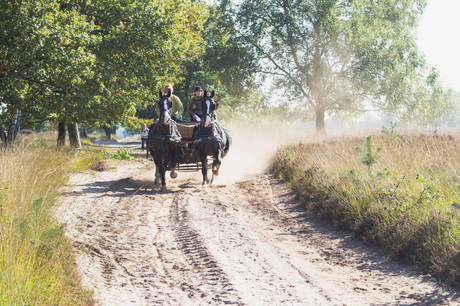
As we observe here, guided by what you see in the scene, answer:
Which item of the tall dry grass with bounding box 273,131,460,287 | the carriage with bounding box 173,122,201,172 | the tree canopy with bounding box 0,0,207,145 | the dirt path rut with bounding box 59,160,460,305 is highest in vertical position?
the tree canopy with bounding box 0,0,207,145

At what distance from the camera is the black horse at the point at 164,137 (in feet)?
35.4

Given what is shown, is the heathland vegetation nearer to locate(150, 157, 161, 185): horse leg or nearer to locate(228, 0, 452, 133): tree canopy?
locate(150, 157, 161, 185): horse leg

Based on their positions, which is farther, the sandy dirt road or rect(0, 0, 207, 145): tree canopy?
rect(0, 0, 207, 145): tree canopy

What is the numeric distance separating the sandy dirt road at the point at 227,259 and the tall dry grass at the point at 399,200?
0.29m

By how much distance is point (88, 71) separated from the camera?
55.7 ft

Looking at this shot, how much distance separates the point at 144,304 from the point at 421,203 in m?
4.55

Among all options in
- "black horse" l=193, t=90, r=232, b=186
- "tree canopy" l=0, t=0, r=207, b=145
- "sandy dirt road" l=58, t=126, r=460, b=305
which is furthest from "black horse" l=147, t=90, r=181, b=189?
"tree canopy" l=0, t=0, r=207, b=145

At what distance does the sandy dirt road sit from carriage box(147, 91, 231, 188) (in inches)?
78.5

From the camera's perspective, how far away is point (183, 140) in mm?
12078

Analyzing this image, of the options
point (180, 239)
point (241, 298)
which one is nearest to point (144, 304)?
point (241, 298)

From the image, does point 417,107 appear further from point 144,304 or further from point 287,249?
point 144,304

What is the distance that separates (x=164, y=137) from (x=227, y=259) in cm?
610

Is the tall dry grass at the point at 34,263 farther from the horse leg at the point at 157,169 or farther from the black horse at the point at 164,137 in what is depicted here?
the horse leg at the point at 157,169

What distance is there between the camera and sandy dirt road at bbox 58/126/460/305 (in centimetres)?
442
